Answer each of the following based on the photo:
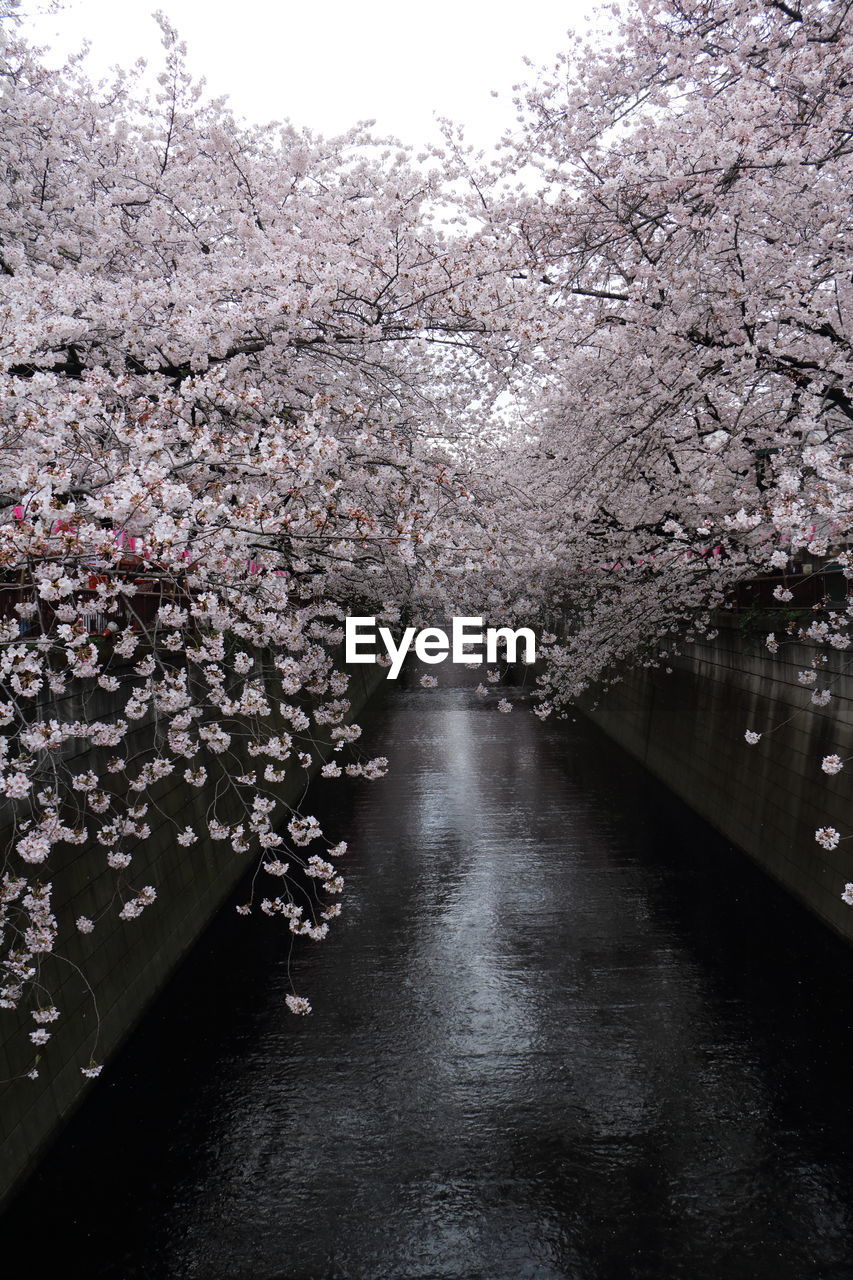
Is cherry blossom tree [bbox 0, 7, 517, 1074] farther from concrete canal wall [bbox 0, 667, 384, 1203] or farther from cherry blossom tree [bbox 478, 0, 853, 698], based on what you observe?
cherry blossom tree [bbox 478, 0, 853, 698]

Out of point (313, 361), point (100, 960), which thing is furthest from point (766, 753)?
point (100, 960)

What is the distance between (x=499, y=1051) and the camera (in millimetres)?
9258

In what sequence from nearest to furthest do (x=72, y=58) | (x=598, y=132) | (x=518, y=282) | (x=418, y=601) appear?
(x=518, y=282) → (x=598, y=132) → (x=72, y=58) → (x=418, y=601)

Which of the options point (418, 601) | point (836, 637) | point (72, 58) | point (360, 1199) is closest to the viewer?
point (360, 1199)

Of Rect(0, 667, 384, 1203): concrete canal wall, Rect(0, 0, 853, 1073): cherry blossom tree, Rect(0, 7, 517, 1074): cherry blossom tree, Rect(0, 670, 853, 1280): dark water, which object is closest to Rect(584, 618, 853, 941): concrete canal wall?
Rect(0, 670, 853, 1280): dark water

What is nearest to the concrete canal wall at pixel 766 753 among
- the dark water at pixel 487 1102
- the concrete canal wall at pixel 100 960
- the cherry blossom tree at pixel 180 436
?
the dark water at pixel 487 1102

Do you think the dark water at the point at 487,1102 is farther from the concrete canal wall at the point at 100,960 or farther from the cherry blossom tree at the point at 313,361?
the cherry blossom tree at the point at 313,361

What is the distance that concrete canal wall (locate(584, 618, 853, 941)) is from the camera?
37.8 ft

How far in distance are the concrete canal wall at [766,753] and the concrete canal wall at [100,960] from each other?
703cm

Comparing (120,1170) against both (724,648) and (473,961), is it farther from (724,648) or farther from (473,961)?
(724,648)

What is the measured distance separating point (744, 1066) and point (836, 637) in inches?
150

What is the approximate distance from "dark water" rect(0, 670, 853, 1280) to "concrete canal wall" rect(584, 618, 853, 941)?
2.09 feet

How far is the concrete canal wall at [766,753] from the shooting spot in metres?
11.5

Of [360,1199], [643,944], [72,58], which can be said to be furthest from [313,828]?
[72,58]
